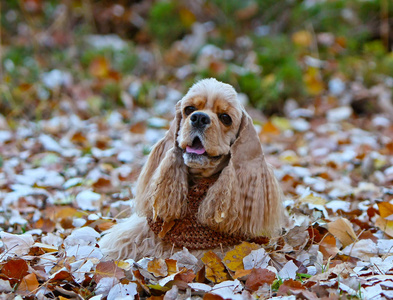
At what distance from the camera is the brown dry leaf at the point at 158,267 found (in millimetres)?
2879

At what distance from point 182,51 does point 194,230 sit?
7238 millimetres

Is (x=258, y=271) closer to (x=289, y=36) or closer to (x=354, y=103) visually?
(x=354, y=103)

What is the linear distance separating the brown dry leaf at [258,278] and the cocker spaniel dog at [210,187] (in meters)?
0.35

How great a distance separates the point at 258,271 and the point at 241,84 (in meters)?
5.57

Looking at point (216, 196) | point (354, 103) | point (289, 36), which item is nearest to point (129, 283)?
point (216, 196)

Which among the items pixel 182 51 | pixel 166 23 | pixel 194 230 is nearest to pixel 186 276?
pixel 194 230

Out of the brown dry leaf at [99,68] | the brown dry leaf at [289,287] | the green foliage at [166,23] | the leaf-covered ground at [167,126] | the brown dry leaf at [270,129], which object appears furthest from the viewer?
the green foliage at [166,23]

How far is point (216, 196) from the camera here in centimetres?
298

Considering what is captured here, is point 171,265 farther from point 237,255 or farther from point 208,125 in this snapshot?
point 208,125

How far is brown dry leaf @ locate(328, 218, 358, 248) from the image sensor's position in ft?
11.3

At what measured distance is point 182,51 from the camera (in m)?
9.94

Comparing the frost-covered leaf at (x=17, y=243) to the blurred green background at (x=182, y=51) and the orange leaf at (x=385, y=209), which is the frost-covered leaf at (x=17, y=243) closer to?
the orange leaf at (x=385, y=209)

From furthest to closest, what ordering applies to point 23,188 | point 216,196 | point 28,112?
point 28,112
point 23,188
point 216,196

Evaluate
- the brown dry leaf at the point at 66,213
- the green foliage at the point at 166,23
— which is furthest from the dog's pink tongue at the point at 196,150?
the green foliage at the point at 166,23
